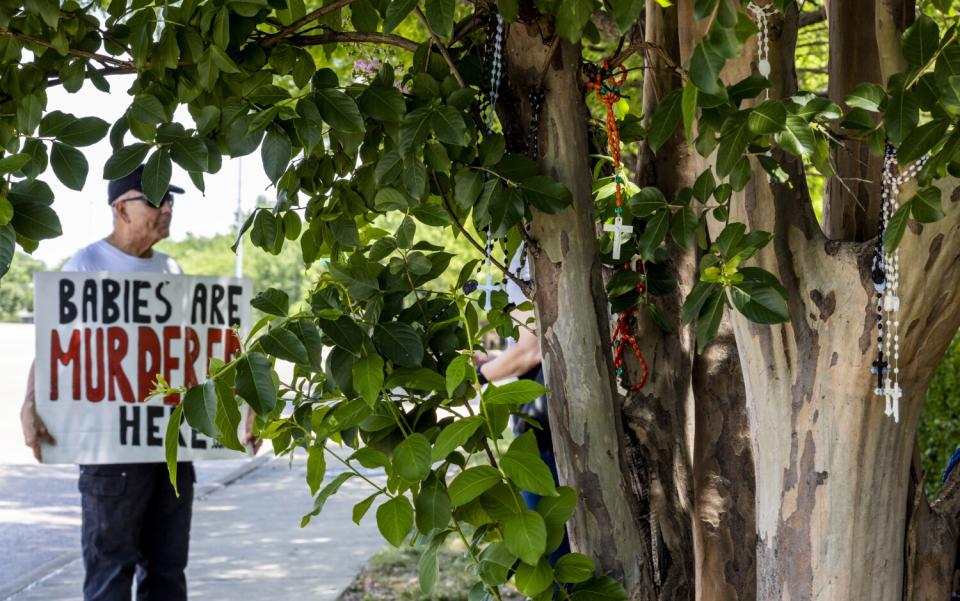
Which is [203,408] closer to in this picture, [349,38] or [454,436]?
[454,436]

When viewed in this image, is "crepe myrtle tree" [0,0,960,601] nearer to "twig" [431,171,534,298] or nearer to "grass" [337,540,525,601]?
"twig" [431,171,534,298]

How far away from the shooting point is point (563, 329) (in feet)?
6.97

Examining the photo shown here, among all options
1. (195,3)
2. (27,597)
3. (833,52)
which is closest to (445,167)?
(195,3)

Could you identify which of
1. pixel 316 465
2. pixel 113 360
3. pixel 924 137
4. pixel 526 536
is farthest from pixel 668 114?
pixel 113 360

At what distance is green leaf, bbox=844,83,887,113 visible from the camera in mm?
1568

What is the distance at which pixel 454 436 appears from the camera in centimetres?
182

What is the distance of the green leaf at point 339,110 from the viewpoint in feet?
6.05

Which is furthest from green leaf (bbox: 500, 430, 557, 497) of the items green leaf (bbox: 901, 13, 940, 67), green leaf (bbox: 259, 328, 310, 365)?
green leaf (bbox: 901, 13, 940, 67)

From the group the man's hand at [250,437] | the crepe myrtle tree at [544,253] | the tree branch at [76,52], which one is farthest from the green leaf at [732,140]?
the man's hand at [250,437]

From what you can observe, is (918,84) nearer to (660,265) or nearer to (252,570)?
(660,265)

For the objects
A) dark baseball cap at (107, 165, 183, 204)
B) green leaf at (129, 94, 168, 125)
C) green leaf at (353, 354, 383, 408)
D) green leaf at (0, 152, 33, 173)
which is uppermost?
dark baseball cap at (107, 165, 183, 204)

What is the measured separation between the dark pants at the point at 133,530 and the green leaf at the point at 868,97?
3.27 m

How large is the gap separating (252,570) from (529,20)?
201 inches

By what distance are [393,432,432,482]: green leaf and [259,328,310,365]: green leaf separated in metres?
0.24
